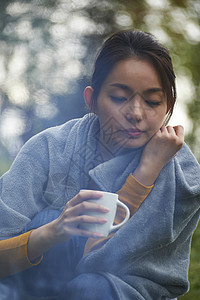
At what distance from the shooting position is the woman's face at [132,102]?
0.51 metres

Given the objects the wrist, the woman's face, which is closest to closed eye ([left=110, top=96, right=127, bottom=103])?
the woman's face

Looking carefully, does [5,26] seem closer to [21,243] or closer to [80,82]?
[80,82]

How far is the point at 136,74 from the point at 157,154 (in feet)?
0.44

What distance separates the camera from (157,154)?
530 mm

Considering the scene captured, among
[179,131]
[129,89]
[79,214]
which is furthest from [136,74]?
[79,214]

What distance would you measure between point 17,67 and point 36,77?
2.1 inches

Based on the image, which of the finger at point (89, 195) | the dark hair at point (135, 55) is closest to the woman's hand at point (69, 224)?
the finger at point (89, 195)

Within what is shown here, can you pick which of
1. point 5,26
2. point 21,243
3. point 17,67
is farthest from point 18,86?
point 21,243

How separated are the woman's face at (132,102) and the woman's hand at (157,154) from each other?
21mm

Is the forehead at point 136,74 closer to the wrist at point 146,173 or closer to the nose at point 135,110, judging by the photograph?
the nose at point 135,110

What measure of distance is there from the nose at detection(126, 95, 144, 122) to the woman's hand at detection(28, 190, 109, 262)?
0.16 m

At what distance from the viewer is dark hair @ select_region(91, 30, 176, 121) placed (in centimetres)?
52

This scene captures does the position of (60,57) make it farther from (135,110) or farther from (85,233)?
(85,233)

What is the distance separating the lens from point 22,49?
0.72m
